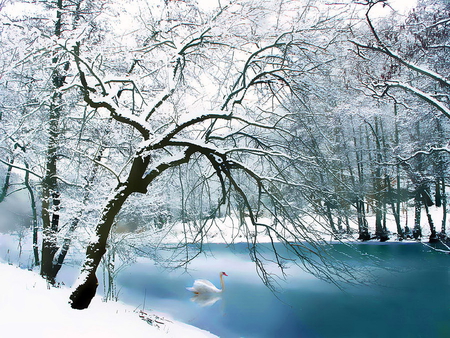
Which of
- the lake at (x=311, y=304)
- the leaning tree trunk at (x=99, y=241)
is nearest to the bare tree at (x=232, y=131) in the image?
the leaning tree trunk at (x=99, y=241)

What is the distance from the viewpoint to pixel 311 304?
10805 mm

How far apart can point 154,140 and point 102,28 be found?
3884 millimetres

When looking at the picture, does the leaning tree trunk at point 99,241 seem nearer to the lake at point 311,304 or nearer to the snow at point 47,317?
the snow at point 47,317

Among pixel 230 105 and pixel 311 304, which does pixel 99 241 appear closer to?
pixel 230 105

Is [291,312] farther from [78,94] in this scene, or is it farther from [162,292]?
[78,94]

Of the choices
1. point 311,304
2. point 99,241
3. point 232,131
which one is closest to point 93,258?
point 99,241

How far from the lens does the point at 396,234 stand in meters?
20.5

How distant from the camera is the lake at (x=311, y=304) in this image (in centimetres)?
892

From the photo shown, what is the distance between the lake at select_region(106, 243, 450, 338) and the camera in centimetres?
892

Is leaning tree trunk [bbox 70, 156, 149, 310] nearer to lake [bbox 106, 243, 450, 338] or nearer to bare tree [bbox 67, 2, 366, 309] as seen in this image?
bare tree [bbox 67, 2, 366, 309]

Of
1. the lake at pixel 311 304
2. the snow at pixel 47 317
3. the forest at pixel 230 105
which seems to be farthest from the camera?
the lake at pixel 311 304

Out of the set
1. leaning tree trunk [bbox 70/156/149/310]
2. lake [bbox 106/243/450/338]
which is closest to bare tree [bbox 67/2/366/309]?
leaning tree trunk [bbox 70/156/149/310]

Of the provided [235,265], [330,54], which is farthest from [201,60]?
[235,265]

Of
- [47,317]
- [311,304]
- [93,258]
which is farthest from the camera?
[311,304]
